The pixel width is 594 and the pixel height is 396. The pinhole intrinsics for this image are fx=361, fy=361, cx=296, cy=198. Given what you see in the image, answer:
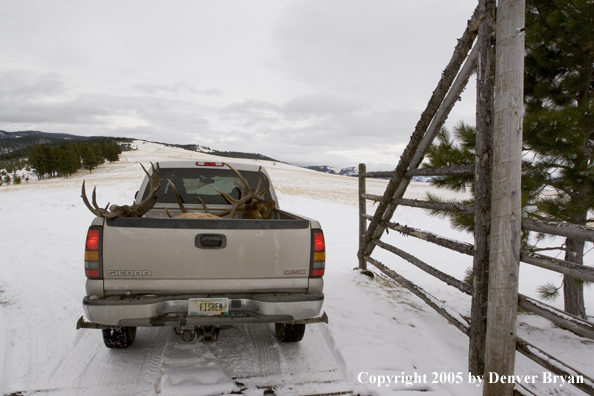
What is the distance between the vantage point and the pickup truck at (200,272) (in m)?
2.87

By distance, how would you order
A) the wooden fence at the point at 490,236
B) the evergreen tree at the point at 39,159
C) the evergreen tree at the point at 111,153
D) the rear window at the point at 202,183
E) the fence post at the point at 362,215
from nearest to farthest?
1. the wooden fence at the point at 490,236
2. the rear window at the point at 202,183
3. the fence post at the point at 362,215
4. the evergreen tree at the point at 39,159
5. the evergreen tree at the point at 111,153

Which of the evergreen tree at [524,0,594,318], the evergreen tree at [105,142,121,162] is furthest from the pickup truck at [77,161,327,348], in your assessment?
the evergreen tree at [105,142,121,162]

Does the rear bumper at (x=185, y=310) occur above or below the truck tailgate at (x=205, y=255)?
below

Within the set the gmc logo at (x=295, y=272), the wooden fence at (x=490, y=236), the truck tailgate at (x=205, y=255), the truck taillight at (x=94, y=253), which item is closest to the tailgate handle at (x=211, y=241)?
the truck tailgate at (x=205, y=255)

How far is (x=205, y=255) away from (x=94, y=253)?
2.80 ft

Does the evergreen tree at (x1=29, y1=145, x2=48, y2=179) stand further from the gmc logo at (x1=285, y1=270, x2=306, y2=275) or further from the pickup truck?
the gmc logo at (x1=285, y1=270, x2=306, y2=275)

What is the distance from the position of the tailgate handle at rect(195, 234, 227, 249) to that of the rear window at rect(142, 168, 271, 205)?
2.09m

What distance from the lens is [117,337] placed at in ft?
11.5

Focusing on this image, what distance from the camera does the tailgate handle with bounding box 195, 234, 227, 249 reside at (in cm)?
300

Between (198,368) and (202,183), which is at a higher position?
(202,183)

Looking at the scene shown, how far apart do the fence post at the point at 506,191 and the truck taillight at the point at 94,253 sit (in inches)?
125

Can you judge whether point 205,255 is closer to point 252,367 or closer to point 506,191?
point 252,367

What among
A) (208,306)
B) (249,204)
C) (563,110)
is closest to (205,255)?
(208,306)

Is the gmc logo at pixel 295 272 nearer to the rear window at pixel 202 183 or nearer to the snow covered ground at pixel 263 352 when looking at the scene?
the snow covered ground at pixel 263 352
